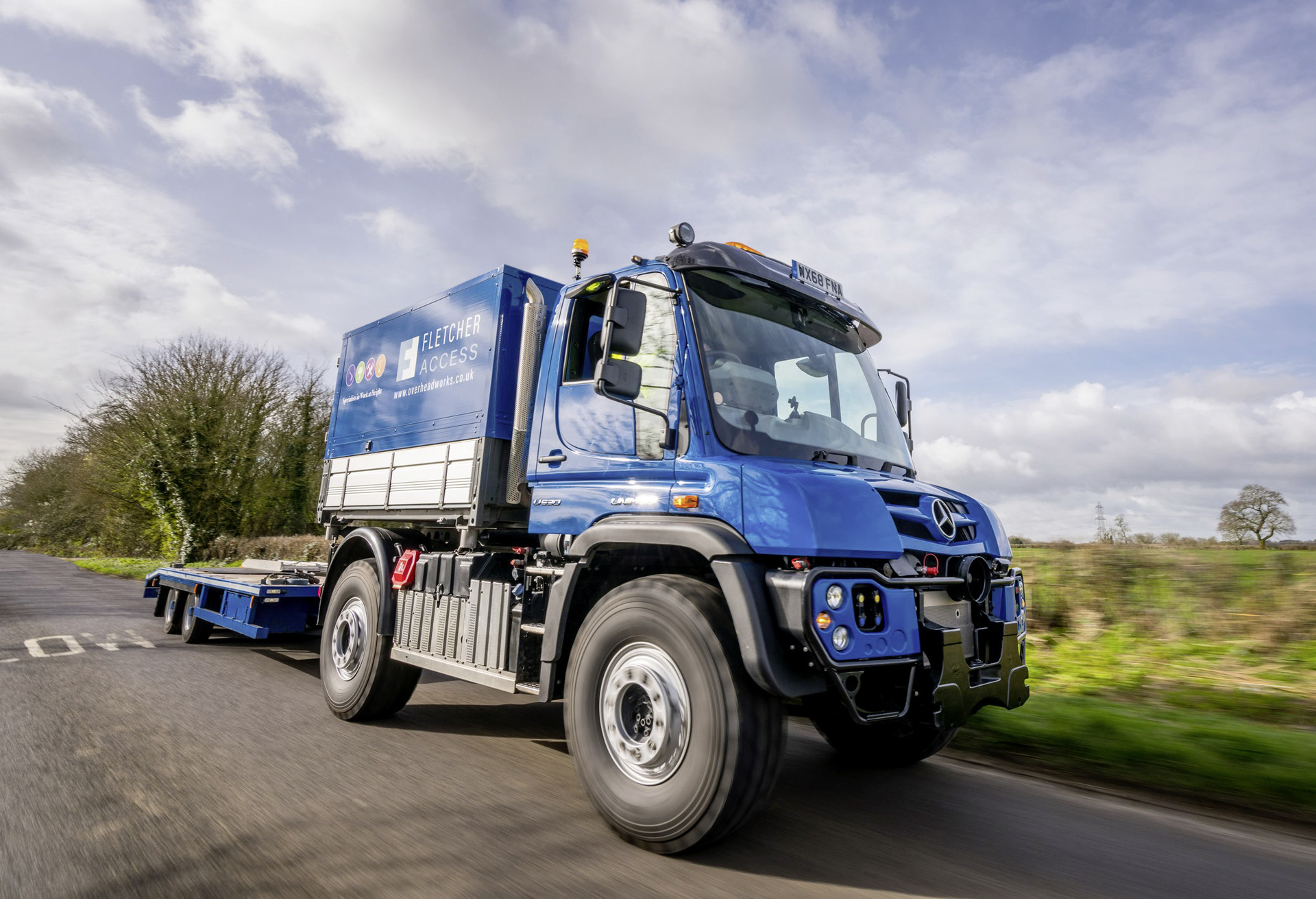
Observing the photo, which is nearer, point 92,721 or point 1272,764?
point 1272,764

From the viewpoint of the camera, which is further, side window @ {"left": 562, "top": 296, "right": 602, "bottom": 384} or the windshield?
side window @ {"left": 562, "top": 296, "right": 602, "bottom": 384}

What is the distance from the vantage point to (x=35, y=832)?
3.12 metres

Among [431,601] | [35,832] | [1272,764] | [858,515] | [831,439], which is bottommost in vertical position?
[35,832]

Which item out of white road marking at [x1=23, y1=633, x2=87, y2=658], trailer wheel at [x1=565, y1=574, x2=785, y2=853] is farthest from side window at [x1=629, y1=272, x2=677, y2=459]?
white road marking at [x1=23, y1=633, x2=87, y2=658]

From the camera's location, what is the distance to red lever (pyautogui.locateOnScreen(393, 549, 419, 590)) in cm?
541

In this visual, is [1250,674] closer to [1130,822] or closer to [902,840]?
[1130,822]

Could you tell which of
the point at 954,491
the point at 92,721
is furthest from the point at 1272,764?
the point at 92,721

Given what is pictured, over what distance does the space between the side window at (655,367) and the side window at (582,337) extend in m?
Answer: 0.57

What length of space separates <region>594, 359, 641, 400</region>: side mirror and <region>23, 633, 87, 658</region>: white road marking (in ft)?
24.3

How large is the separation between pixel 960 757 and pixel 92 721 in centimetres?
577

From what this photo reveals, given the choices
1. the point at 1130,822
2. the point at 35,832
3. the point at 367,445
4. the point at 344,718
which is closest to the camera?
the point at 35,832

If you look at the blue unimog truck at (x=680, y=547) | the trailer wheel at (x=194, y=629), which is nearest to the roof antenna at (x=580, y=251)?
the blue unimog truck at (x=680, y=547)

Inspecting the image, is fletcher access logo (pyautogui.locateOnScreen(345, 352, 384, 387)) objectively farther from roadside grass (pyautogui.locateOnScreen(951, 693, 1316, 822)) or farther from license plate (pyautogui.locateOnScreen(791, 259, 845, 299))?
roadside grass (pyautogui.locateOnScreen(951, 693, 1316, 822))

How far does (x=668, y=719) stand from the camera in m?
3.25
